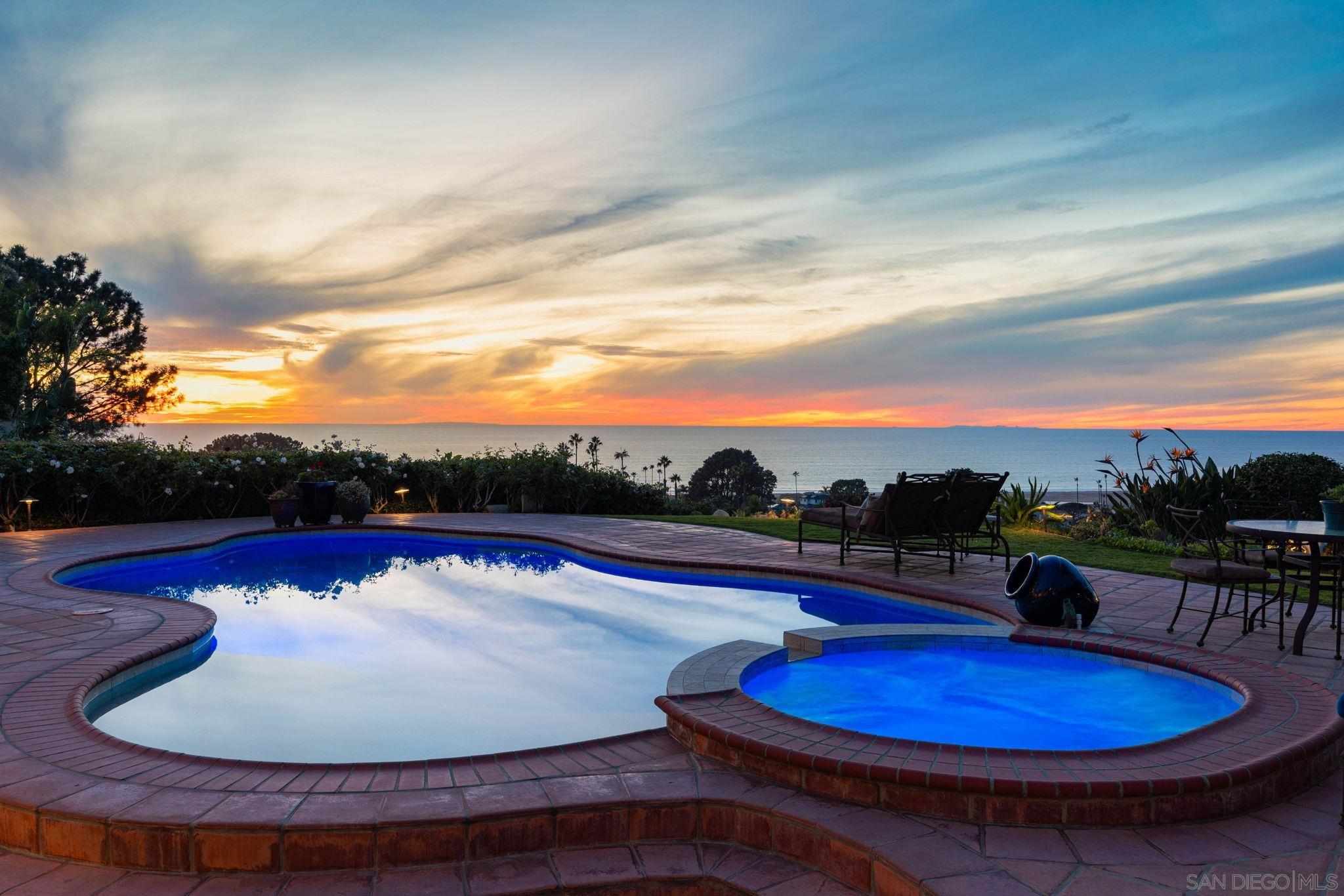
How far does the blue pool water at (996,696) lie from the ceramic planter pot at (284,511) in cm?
959

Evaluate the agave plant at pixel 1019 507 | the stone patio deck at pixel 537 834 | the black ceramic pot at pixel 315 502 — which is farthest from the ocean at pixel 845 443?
the stone patio deck at pixel 537 834

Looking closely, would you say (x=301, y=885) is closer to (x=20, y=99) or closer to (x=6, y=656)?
(x=6, y=656)

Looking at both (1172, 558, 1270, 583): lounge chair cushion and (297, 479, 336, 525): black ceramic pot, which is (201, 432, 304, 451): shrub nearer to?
(297, 479, 336, 525): black ceramic pot

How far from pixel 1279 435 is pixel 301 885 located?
20385 cm

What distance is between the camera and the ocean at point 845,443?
90812 millimetres

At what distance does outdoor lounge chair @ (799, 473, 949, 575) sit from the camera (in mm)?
7465

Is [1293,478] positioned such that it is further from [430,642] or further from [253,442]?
[253,442]

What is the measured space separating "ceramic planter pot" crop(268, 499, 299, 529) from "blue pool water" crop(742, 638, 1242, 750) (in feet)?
31.5

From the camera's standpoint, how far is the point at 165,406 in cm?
3206

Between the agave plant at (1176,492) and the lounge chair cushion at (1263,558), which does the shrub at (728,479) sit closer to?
the agave plant at (1176,492)

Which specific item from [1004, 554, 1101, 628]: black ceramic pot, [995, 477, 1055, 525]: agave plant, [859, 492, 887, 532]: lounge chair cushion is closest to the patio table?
[1004, 554, 1101, 628]: black ceramic pot

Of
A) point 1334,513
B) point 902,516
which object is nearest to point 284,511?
point 902,516

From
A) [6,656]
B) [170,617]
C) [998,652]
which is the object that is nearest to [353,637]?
[170,617]

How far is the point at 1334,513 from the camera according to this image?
4.58m
